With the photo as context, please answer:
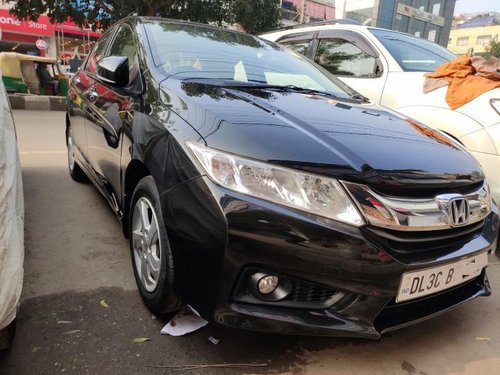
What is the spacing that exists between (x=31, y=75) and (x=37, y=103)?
95.7 inches

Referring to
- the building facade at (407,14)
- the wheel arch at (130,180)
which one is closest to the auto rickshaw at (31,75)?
the wheel arch at (130,180)

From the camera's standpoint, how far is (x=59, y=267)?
8.65ft

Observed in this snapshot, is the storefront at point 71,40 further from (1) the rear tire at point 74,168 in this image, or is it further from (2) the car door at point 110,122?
(2) the car door at point 110,122

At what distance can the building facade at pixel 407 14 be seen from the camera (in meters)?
54.9

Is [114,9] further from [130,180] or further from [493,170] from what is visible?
[493,170]

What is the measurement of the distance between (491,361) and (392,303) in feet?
2.41

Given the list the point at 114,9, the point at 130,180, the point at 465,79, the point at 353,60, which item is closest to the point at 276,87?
the point at 130,180

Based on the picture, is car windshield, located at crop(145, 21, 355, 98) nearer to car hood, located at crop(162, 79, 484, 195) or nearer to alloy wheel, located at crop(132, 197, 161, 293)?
car hood, located at crop(162, 79, 484, 195)

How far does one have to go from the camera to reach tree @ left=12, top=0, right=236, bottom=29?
42.7ft

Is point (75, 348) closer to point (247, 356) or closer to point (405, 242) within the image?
point (247, 356)

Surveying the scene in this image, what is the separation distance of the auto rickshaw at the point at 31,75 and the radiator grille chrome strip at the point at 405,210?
12505 millimetres

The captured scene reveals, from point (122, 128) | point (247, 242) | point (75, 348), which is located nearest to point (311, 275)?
point (247, 242)

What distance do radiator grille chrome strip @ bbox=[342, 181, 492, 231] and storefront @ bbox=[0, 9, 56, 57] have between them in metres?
30.0

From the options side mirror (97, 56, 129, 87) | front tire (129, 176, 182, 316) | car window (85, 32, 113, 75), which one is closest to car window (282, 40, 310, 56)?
car window (85, 32, 113, 75)
